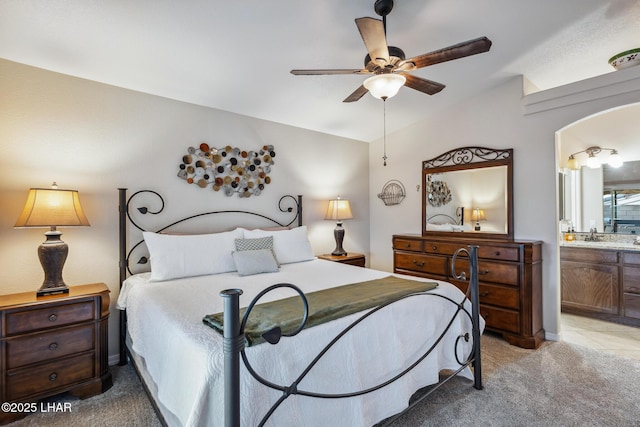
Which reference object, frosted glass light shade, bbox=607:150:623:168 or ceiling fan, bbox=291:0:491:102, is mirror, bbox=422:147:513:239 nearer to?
frosted glass light shade, bbox=607:150:623:168

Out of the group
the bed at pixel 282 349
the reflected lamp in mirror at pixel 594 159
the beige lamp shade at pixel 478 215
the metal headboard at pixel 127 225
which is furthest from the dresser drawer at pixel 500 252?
the metal headboard at pixel 127 225

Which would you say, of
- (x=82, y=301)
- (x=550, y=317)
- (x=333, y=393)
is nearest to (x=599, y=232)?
(x=550, y=317)

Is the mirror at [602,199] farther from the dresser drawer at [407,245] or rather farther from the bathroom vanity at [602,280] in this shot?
the dresser drawer at [407,245]

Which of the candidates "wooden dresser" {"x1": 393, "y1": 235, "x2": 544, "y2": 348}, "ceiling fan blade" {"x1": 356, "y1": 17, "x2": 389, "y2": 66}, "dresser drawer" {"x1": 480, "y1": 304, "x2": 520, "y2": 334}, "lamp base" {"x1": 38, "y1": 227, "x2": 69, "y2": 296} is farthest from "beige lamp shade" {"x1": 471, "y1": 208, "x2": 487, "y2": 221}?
"lamp base" {"x1": 38, "y1": 227, "x2": 69, "y2": 296}

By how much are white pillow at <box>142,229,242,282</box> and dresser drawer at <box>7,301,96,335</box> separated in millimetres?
463

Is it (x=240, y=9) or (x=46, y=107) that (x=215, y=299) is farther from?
(x=46, y=107)

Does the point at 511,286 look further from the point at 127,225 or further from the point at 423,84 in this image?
the point at 127,225

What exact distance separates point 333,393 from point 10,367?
2.02 m

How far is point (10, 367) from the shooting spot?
188cm

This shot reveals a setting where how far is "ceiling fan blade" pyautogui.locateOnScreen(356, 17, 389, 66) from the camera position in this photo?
1.62 m

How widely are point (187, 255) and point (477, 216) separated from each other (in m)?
3.15

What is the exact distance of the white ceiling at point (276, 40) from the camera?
2031 mm

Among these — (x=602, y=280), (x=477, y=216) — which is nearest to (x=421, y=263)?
(x=477, y=216)

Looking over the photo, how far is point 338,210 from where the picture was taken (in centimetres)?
409
